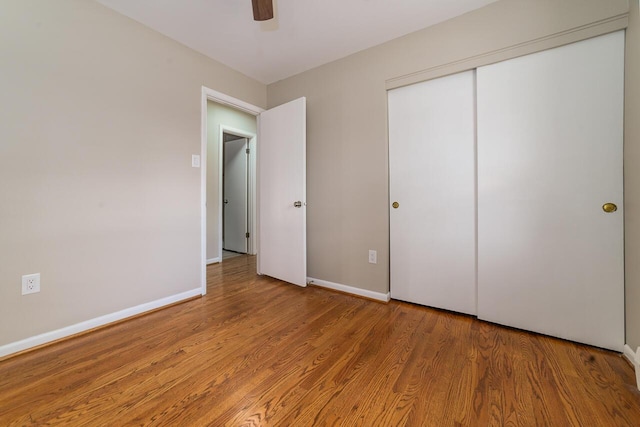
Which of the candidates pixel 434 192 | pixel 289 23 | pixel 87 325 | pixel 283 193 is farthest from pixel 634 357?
pixel 87 325

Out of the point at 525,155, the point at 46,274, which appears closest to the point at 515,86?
the point at 525,155

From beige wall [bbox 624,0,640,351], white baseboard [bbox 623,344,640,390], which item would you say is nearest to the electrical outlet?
white baseboard [bbox 623,344,640,390]

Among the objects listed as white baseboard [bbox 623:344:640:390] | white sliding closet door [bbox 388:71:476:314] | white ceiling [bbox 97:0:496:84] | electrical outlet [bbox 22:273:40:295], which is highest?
white ceiling [bbox 97:0:496:84]

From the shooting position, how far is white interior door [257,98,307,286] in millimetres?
2678

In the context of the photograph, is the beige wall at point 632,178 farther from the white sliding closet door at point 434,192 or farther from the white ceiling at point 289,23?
the white ceiling at point 289,23

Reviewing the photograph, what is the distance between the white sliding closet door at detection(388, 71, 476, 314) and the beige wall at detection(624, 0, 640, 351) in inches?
30.0

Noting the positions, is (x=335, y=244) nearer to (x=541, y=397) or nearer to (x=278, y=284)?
(x=278, y=284)

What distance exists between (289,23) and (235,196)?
307 centimetres

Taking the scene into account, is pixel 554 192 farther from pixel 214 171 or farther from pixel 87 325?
pixel 214 171

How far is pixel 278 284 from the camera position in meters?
2.85

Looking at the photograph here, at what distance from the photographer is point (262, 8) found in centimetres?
144

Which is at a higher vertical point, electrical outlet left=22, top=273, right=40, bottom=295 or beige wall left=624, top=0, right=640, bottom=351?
beige wall left=624, top=0, right=640, bottom=351

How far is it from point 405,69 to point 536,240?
1.64 metres

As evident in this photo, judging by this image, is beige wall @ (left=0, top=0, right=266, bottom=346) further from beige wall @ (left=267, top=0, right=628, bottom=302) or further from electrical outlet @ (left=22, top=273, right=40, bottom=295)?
beige wall @ (left=267, top=0, right=628, bottom=302)
